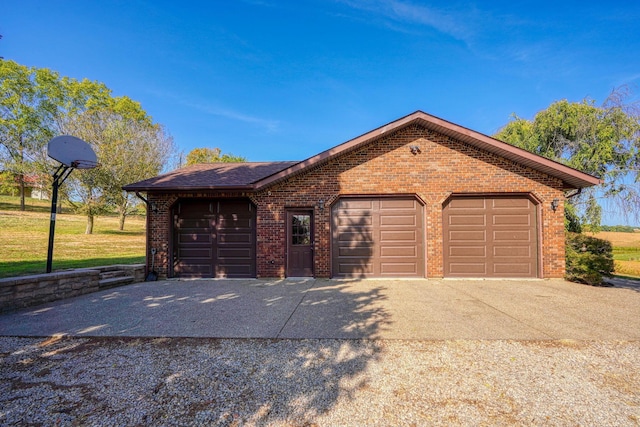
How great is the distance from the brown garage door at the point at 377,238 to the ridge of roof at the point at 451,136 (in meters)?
1.65

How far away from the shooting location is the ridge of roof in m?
8.08

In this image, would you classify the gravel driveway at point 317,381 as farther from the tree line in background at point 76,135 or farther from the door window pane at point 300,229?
the tree line in background at point 76,135

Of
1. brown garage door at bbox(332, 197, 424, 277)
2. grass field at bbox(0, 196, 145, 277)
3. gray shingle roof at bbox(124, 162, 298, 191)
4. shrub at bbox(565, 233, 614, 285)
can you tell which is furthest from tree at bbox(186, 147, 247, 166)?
shrub at bbox(565, 233, 614, 285)

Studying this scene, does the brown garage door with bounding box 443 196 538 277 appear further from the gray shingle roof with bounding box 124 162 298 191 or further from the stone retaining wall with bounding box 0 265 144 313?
the stone retaining wall with bounding box 0 265 144 313

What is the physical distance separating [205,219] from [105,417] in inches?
276

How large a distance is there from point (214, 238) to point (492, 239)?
8.81 meters

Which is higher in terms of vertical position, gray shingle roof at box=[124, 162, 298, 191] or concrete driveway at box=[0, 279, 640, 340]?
gray shingle roof at box=[124, 162, 298, 191]

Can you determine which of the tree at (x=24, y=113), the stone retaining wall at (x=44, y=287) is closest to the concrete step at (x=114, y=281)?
the stone retaining wall at (x=44, y=287)

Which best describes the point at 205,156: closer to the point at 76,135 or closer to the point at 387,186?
the point at 76,135

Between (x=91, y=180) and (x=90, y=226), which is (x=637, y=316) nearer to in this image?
(x=91, y=180)

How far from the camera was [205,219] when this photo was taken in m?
9.01

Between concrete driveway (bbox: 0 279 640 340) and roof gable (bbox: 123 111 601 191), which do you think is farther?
roof gable (bbox: 123 111 601 191)

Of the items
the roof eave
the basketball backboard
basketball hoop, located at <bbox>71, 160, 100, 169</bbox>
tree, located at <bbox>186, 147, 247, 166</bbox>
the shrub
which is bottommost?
the shrub

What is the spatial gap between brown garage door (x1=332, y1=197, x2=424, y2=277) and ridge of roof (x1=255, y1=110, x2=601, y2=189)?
1.65m
